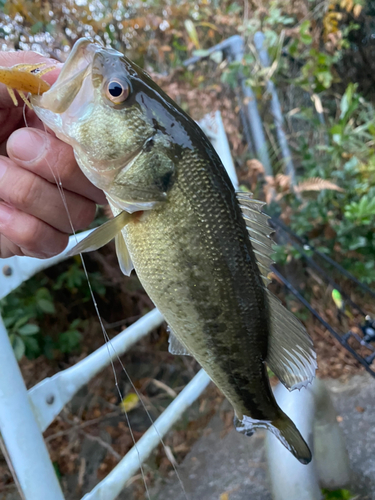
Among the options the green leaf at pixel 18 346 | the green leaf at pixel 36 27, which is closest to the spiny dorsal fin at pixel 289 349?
the green leaf at pixel 18 346

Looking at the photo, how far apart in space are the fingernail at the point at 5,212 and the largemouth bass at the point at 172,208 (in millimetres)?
280

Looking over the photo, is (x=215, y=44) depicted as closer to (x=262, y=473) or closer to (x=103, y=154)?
(x=103, y=154)

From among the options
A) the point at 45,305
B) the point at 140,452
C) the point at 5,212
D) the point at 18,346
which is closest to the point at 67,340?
the point at 45,305

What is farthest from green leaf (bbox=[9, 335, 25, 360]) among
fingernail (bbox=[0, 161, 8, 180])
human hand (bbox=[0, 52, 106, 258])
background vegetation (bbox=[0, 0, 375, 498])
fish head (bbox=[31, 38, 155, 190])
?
fish head (bbox=[31, 38, 155, 190])

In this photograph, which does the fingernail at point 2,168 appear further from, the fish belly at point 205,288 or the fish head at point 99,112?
the fish belly at point 205,288

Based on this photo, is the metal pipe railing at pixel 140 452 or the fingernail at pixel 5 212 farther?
the metal pipe railing at pixel 140 452

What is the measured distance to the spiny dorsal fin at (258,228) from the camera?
80 cm

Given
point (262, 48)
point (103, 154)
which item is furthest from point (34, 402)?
point (262, 48)

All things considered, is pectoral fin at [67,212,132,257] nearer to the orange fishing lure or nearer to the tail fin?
the orange fishing lure

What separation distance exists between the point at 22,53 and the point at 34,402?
917mm

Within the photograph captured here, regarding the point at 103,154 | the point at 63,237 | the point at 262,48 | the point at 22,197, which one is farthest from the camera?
the point at 262,48

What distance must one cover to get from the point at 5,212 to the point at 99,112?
1.21 ft

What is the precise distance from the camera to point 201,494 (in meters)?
1.95

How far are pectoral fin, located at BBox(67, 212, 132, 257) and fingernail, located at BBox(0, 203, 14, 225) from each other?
0.28 metres
